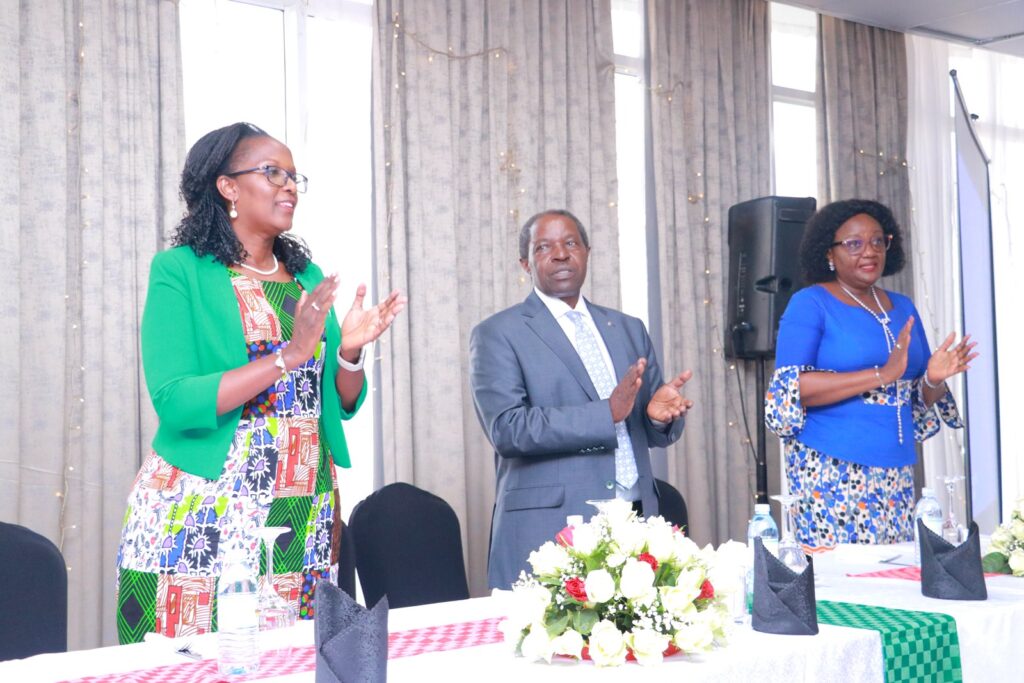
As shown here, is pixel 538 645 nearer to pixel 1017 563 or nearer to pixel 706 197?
pixel 1017 563

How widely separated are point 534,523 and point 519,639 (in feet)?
4.30

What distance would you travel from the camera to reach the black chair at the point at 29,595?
2.56 meters

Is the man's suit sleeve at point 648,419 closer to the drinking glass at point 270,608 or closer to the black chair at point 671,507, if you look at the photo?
the black chair at point 671,507

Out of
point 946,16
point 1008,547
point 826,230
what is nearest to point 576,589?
point 1008,547

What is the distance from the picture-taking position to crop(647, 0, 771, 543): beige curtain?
19.1 ft

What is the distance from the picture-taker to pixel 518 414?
10.2 ft

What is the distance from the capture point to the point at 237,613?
5.92 ft

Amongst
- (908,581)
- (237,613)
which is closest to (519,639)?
(237,613)

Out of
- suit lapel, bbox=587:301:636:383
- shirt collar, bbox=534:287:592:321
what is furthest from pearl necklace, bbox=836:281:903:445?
shirt collar, bbox=534:287:592:321

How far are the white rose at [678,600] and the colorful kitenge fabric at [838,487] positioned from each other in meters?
1.92

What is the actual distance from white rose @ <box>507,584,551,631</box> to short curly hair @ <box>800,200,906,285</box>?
2.52 metres

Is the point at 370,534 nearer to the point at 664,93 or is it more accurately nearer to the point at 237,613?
the point at 237,613

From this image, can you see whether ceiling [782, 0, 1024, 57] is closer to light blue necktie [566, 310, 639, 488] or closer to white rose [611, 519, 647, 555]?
light blue necktie [566, 310, 639, 488]

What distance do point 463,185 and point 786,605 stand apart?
3.39 meters
